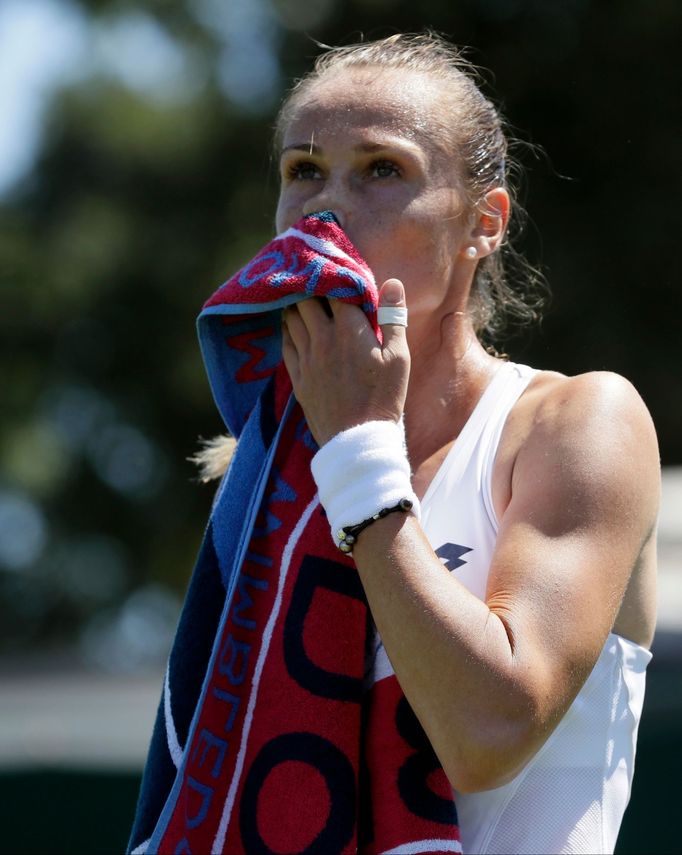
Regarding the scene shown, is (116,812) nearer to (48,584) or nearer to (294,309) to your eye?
(294,309)

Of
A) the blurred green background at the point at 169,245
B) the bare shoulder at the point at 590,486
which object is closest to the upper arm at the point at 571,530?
the bare shoulder at the point at 590,486

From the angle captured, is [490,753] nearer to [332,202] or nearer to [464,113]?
[332,202]

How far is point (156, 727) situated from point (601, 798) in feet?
2.22

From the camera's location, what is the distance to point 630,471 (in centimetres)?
179

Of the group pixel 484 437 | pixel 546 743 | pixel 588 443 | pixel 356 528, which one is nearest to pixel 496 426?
pixel 484 437

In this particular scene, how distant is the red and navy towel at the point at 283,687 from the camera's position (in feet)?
5.84

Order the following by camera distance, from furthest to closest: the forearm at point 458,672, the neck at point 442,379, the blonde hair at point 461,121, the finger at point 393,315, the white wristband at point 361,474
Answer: the blonde hair at point 461,121 < the neck at point 442,379 < the finger at point 393,315 < the white wristband at point 361,474 < the forearm at point 458,672

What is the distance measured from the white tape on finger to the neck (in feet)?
0.71

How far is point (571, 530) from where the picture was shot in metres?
1.73

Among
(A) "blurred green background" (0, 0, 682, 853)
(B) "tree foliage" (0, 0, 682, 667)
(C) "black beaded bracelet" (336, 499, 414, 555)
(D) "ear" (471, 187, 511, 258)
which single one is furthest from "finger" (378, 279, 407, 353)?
(B) "tree foliage" (0, 0, 682, 667)

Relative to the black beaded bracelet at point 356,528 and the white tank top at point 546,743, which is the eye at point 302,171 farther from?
the black beaded bracelet at point 356,528

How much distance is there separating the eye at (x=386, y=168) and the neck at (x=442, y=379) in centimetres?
24

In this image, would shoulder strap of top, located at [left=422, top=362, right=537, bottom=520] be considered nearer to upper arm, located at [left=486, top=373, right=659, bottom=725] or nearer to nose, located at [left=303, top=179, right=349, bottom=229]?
upper arm, located at [left=486, top=373, right=659, bottom=725]

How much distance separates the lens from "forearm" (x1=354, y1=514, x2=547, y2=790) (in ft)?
5.28
